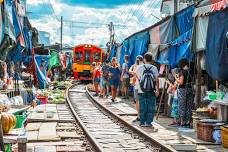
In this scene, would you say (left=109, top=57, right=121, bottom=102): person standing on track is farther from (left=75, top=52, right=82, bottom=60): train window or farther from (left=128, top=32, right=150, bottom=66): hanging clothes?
(left=75, top=52, right=82, bottom=60): train window

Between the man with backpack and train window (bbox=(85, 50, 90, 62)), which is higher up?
train window (bbox=(85, 50, 90, 62))

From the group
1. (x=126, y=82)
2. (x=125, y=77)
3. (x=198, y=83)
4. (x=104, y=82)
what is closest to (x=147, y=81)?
(x=198, y=83)

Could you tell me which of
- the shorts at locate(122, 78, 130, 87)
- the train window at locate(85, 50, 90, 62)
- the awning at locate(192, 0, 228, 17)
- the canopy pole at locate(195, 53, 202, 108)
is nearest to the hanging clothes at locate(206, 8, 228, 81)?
the awning at locate(192, 0, 228, 17)

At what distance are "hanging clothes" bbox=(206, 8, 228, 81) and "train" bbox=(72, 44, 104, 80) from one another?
32.6 metres

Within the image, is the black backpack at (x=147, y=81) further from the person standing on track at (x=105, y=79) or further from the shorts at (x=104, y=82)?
the shorts at (x=104, y=82)

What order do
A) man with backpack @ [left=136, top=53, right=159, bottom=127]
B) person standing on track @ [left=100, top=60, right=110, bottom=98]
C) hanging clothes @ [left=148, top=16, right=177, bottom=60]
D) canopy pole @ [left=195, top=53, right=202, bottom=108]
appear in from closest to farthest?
1. canopy pole @ [left=195, top=53, right=202, bottom=108]
2. man with backpack @ [left=136, top=53, right=159, bottom=127]
3. hanging clothes @ [left=148, top=16, right=177, bottom=60]
4. person standing on track @ [left=100, top=60, right=110, bottom=98]

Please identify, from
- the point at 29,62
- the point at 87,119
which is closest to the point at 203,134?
the point at 87,119

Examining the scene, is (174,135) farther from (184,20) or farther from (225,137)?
(184,20)

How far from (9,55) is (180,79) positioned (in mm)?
5779

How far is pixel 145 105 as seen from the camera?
44.4 ft

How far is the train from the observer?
44562 mm

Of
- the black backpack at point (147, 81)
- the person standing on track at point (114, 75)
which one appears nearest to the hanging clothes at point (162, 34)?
the black backpack at point (147, 81)

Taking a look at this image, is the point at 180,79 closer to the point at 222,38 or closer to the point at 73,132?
the point at 222,38

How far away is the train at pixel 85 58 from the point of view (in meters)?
44.6
